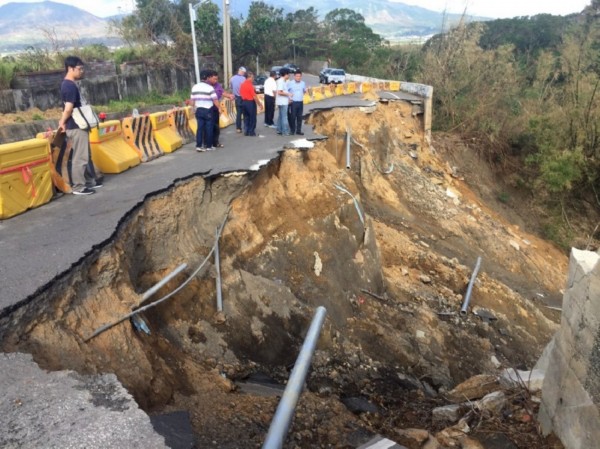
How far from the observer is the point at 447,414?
5.32 m

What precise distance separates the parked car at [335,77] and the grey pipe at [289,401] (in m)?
30.8

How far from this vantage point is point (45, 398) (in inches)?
126

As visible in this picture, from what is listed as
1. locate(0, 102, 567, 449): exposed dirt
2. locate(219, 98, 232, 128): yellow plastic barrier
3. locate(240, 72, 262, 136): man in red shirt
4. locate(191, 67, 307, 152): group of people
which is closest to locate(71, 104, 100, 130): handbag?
locate(0, 102, 567, 449): exposed dirt

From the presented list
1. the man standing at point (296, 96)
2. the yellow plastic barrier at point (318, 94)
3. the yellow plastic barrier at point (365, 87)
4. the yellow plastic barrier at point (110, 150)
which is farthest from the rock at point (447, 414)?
the yellow plastic barrier at point (365, 87)

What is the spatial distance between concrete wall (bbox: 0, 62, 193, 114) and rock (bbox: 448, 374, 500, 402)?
1266 cm

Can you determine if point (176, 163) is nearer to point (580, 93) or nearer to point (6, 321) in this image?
point (6, 321)

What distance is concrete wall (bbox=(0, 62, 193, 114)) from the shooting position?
1905 centimetres

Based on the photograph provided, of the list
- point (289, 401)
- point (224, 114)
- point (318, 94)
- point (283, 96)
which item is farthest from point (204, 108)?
point (318, 94)

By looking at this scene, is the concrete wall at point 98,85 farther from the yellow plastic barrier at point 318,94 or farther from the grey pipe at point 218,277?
the grey pipe at point 218,277

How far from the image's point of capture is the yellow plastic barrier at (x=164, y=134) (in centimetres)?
1018

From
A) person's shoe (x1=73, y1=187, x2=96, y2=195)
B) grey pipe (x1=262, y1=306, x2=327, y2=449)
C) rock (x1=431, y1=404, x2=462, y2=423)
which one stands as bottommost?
rock (x1=431, y1=404, x2=462, y2=423)

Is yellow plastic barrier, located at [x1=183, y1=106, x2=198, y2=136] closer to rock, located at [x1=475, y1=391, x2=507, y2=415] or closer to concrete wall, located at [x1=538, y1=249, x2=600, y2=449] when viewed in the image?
rock, located at [x1=475, y1=391, x2=507, y2=415]

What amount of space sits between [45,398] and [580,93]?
66.6 ft

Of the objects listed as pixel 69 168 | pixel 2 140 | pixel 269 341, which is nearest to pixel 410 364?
pixel 269 341
